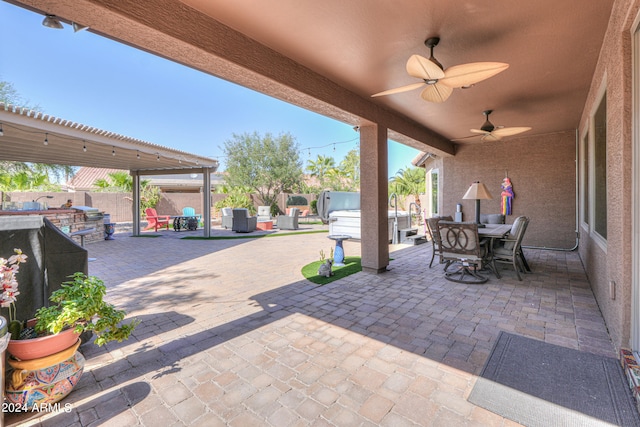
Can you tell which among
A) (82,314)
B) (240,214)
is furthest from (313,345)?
(240,214)

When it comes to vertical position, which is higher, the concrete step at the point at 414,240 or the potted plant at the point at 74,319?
the potted plant at the point at 74,319

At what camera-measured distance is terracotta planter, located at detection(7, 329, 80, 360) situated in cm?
171

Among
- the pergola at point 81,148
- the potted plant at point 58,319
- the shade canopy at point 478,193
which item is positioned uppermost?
the pergola at point 81,148

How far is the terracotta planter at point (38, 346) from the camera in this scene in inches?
67.3

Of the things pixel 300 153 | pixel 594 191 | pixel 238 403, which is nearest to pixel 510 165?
pixel 594 191

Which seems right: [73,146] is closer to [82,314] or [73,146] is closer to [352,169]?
[82,314]

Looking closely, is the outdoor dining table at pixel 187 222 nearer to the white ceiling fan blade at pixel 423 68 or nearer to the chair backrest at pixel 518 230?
the chair backrest at pixel 518 230

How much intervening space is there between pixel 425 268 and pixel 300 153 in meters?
14.9

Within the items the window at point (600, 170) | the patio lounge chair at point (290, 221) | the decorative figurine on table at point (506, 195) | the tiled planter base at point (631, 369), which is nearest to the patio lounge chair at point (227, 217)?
the patio lounge chair at point (290, 221)

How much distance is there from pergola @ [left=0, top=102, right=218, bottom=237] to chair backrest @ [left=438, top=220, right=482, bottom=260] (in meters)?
7.43

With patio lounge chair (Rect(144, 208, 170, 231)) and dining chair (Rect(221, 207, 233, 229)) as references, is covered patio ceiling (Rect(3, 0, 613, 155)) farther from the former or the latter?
patio lounge chair (Rect(144, 208, 170, 231))

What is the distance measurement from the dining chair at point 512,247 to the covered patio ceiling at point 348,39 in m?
2.11

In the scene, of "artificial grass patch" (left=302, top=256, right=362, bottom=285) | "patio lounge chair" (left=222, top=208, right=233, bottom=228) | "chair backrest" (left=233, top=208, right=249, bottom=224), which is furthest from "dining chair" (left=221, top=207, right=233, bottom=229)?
"artificial grass patch" (left=302, top=256, right=362, bottom=285)

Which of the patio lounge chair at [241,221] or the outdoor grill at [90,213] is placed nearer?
the outdoor grill at [90,213]
